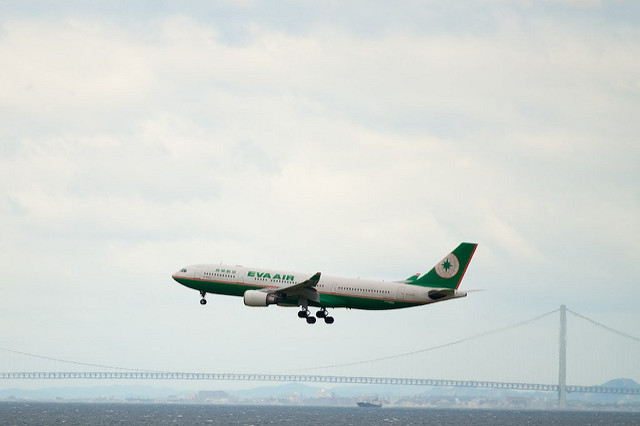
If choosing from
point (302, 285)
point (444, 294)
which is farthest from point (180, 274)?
point (444, 294)

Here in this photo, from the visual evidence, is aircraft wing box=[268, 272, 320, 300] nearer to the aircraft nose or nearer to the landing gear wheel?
the landing gear wheel

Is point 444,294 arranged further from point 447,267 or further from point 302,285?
point 302,285

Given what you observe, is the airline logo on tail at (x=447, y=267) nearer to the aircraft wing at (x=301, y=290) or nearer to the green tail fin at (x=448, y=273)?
the green tail fin at (x=448, y=273)

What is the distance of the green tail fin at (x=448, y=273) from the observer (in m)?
96.1

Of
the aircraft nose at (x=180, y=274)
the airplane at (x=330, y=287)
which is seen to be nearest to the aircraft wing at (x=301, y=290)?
the airplane at (x=330, y=287)

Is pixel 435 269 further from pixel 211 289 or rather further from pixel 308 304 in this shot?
pixel 211 289

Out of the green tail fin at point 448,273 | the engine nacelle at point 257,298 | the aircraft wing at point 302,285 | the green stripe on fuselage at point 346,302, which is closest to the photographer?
the aircraft wing at point 302,285

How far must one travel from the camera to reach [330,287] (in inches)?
3718

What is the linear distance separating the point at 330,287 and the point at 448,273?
1300 centimetres

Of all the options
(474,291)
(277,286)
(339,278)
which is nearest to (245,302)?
(277,286)

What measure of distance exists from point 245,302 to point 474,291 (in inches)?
935

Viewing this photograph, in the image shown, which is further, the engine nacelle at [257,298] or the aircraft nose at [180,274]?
the aircraft nose at [180,274]

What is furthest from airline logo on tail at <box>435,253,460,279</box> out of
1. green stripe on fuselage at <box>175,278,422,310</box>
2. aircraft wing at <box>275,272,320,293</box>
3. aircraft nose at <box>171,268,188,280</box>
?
aircraft nose at <box>171,268,188,280</box>

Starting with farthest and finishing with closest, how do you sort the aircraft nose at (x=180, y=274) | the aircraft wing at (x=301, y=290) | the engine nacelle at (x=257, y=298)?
the aircraft nose at (x=180, y=274), the engine nacelle at (x=257, y=298), the aircraft wing at (x=301, y=290)
